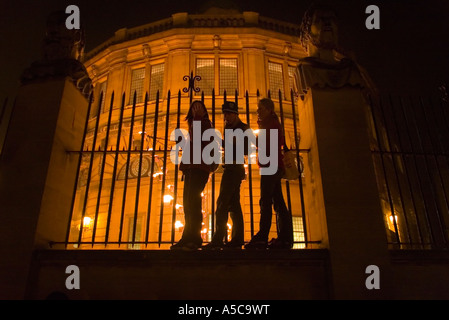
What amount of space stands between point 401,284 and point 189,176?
2995 millimetres

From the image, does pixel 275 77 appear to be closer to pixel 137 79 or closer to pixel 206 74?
pixel 206 74

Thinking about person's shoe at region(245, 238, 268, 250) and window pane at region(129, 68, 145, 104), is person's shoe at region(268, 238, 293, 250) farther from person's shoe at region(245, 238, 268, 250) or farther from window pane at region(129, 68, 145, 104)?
window pane at region(129, 68, 145, 104)

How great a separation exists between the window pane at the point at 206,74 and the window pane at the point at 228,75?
2.13 ft

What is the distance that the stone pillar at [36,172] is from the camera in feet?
14.4

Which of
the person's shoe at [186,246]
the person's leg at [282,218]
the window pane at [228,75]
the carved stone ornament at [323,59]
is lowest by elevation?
the person's shoe at [186,246]

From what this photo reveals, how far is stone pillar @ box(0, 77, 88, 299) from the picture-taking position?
439cm

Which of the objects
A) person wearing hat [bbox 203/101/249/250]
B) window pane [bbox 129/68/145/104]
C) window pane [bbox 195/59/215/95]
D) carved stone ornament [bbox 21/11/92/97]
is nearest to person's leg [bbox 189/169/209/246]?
person wearing hat [bbox 203/101/249/250]

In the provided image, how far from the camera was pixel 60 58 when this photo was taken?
219 inches

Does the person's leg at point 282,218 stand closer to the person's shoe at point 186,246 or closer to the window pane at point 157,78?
the person's shoe at point 186,246

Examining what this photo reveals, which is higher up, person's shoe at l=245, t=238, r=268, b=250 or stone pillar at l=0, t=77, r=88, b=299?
A: stone pillar at l=0, t=77, r=88, b=299

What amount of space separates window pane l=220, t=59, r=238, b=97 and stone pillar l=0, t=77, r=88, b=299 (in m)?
17.1

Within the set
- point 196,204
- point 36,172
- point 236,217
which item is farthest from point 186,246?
point 36,172

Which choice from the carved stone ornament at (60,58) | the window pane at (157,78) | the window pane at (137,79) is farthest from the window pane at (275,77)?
the carved stone ornament at (60,58)

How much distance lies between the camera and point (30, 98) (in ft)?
17.4
